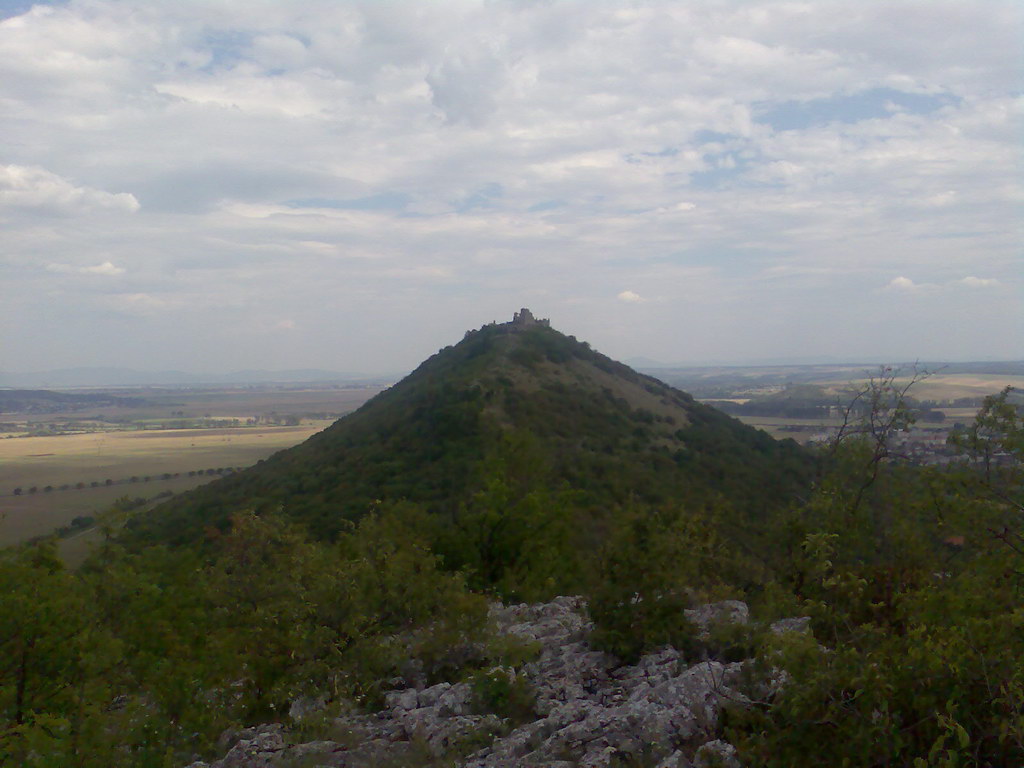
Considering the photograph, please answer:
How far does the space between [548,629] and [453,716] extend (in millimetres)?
3593


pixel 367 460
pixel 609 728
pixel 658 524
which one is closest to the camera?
pixel 609 728

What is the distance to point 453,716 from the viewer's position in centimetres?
886

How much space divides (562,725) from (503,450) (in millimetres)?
17084

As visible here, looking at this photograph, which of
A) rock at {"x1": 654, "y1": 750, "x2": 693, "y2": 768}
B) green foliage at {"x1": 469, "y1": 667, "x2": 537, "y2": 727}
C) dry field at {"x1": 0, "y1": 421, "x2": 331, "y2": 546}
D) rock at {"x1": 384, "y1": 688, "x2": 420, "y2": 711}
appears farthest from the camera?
dry field at {"x1": 0, "y1": 421, "x2": 331, "y2": 546}

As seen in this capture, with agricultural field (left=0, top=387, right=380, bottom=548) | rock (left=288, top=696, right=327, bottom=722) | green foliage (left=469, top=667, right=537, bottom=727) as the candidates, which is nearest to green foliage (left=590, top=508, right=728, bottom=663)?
green foliage (left=469, top=667, right=537, bottom=727)

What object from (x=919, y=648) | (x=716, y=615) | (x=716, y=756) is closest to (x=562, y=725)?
(x=716, y=756)

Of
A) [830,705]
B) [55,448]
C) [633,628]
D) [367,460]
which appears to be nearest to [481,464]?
[633,628]

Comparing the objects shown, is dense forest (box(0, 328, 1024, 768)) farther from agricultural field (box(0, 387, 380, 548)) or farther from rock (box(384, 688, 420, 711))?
agricultural field (box(0, 387, 380, 548))

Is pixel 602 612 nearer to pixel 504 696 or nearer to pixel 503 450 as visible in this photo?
pixel 504 696

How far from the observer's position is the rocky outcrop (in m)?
7.28

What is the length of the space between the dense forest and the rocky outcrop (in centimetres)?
36

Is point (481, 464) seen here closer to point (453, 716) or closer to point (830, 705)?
point (453, 716)

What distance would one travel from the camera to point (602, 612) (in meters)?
10.6

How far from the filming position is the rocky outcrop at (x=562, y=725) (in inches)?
287
